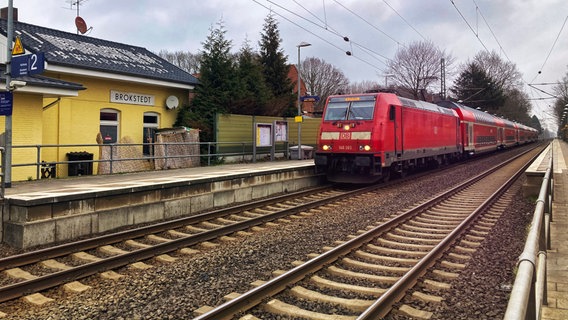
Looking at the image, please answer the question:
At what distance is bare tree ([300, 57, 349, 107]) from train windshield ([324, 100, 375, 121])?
4578 cm

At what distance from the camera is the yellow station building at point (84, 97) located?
13648 mm

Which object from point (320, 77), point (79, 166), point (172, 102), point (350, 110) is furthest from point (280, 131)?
point (320, 77)

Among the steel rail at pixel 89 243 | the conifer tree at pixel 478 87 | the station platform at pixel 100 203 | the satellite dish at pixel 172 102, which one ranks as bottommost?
the steel rail at pixel 89 243

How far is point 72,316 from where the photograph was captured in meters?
4.62

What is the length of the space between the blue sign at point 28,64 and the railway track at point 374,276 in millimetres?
6666

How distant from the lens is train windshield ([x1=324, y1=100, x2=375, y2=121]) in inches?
557

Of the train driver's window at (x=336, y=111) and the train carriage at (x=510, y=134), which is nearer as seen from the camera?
the train driver's window at (x=336, y=111)

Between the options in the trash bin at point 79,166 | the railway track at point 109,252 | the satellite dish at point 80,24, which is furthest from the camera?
the satellite dish at point 80,24

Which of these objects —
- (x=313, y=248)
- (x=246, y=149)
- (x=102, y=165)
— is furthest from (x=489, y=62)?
(x=313, y=248)

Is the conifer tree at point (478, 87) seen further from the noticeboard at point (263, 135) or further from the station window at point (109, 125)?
the station window at point (109, 125)

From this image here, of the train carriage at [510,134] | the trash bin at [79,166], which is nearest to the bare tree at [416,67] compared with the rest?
the train carriage at [510,134]

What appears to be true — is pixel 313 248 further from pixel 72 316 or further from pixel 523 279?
pixel 523 279

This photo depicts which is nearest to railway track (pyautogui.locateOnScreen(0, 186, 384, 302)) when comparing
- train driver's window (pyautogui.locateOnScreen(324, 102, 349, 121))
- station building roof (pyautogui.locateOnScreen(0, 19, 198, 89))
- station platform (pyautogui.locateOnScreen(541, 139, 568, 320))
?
station platform (pyautogui.locateOnScreen(541, 139, 568, 320))

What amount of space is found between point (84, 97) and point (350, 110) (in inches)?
400
